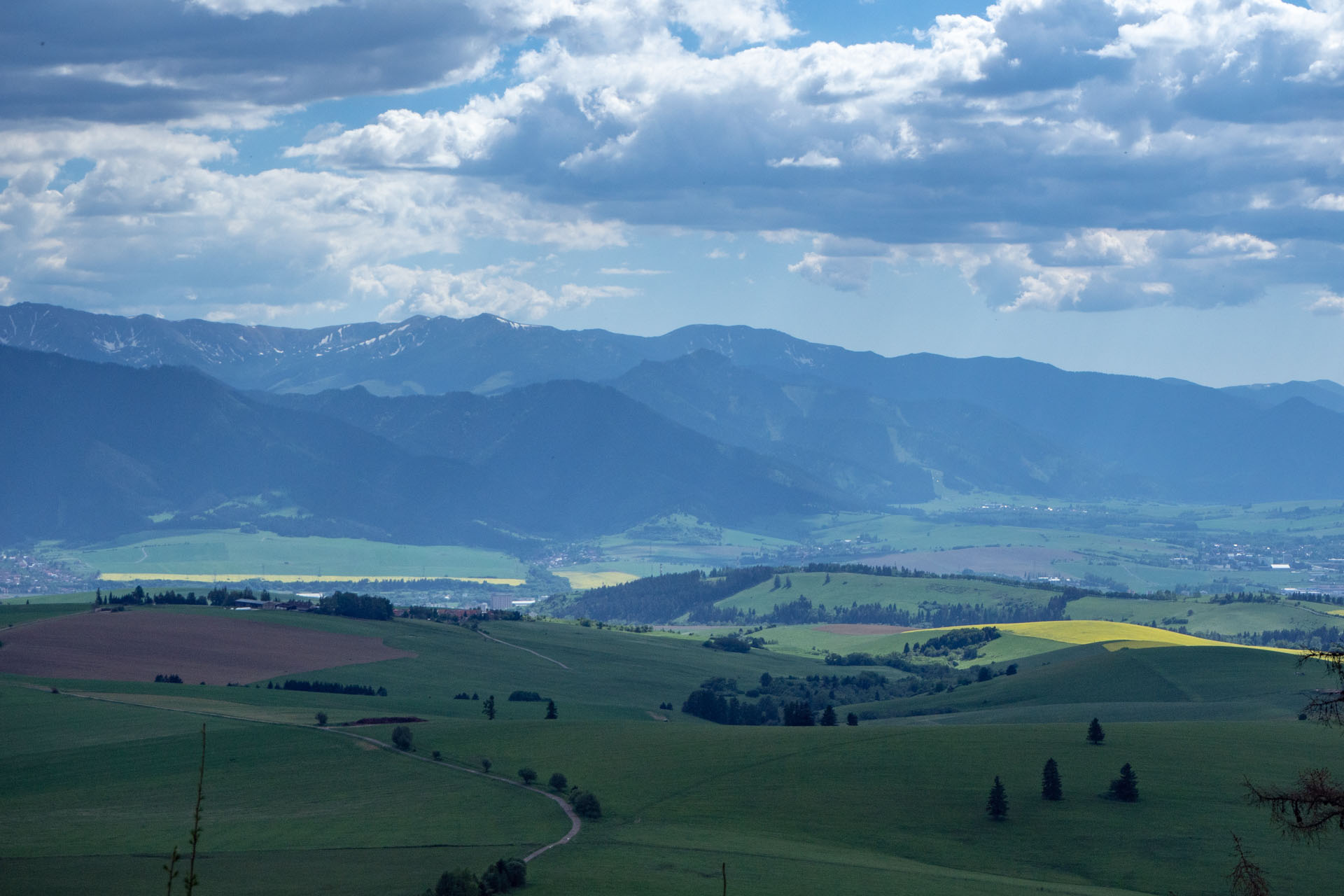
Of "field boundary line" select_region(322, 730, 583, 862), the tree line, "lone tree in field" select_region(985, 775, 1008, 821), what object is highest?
"lone tree in field" select_region(985, 775, 1008, 821)

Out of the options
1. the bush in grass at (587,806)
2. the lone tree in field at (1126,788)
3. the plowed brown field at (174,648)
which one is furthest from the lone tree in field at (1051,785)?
the plowed brown field at (174,648)

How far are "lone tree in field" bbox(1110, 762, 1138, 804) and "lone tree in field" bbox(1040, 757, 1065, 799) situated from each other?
10.4 ft

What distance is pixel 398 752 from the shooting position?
339ft

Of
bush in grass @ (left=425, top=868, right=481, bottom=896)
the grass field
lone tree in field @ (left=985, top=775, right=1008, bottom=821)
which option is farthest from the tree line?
bush in grass @ (left=425, top=868, right=481, bottom=896)

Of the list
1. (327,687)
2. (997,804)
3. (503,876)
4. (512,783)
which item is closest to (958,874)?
(997,804)

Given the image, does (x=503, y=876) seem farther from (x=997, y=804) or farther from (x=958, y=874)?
(x=997, y=804)

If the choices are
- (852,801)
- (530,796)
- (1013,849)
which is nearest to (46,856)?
(530,796)

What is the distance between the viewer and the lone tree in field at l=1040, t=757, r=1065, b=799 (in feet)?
274

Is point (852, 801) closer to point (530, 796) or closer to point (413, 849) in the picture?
point (530, 796)

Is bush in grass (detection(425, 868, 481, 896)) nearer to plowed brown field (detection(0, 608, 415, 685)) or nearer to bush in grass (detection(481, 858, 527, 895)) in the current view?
bush in grass (detection(481, 858, 527, 895))

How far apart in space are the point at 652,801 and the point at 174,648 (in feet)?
322

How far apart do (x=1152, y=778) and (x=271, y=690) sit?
305 feet

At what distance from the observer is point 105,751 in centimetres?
10006

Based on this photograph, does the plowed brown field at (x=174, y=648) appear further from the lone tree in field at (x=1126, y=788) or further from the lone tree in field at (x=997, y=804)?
the lone tree in field at (x=1126, y=788)
